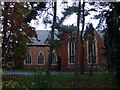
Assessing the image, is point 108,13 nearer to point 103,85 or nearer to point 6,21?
point 103,85

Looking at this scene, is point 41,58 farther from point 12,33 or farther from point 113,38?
point 12,33

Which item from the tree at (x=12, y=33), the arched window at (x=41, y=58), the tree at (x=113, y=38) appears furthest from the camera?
the arched window at (x=41, y=58)

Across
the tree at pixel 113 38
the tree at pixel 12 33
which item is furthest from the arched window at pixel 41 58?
the tree at pixel 12 33

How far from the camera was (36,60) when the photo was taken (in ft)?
78.6

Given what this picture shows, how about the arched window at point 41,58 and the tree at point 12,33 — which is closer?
the tree at point 12,33

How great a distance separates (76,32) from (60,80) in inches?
137

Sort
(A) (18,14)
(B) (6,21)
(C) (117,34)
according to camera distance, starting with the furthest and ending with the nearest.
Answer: (C) (117,34) → (A) (18,14) → (B) (6,21)

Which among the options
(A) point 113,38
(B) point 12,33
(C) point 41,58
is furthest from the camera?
(C) point 41,58

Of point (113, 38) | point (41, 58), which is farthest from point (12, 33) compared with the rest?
point (41, 58)

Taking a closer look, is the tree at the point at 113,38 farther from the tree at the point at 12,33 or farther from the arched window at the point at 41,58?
the arched window at the point at 41,58

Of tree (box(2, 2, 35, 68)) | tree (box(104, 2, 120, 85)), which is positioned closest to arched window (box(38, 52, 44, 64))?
tree (box(104, 2, 120, 85))

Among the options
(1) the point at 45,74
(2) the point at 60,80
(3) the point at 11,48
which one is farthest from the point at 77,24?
(3) the point at 11,48

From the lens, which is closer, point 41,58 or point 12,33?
point 12,33

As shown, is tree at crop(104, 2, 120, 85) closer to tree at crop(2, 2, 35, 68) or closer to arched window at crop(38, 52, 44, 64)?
tree at crop(2, 2, 35, 68)
